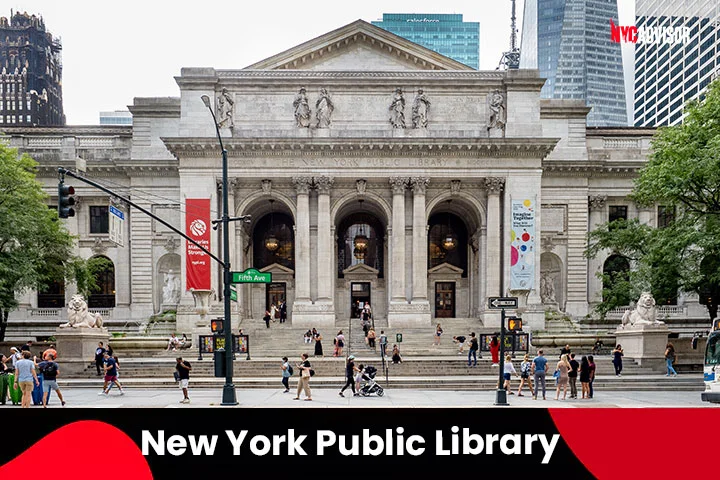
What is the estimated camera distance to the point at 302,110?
43.5 meters

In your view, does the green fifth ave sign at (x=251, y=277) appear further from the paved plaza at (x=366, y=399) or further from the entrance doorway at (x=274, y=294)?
the entrance doorway at (x=274, y=294)

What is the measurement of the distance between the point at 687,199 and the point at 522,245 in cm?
1357

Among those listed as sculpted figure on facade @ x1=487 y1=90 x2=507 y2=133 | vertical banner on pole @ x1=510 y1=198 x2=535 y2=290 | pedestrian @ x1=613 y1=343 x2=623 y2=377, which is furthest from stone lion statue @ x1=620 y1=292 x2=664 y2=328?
sculpted figure on facade @ x1=487 y1=90 x2=507 y2=133

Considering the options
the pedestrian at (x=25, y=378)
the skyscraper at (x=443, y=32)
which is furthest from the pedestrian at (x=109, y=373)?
the skyscraper at (x=443, y=32)

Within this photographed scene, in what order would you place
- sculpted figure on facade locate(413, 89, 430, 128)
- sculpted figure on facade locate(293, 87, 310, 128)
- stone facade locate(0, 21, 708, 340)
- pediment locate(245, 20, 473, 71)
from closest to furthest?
stone facade locate(0, 21, 708, 340) < sculpted figure on facade locate(293, 87, 310, 128) < sculpted figure on facade locate(413, 89, 430, 128) < pediment locate(245, 20, 473, 71)

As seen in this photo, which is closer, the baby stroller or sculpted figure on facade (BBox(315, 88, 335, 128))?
the baby stroller

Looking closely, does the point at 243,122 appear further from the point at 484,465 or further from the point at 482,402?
the point at 484,465

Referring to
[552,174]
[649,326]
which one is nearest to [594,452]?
[649,326]

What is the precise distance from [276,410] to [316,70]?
43.3 m

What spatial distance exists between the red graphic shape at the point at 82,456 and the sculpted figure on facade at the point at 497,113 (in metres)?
42.9

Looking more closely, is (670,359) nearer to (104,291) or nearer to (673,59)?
(104,291)

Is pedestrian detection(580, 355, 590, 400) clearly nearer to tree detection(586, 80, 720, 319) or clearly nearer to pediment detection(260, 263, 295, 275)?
tree detection(586, 80, 720, 319)

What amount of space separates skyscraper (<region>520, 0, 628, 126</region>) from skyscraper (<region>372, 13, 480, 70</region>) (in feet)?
76.9

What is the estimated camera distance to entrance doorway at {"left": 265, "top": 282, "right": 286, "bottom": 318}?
48438mm
